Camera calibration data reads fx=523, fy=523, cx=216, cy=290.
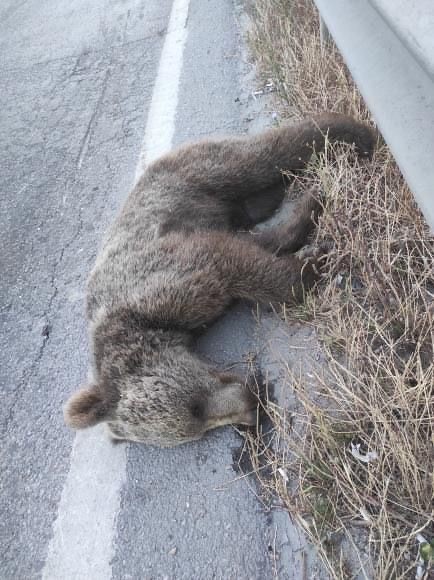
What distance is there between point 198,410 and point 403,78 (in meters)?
1.82

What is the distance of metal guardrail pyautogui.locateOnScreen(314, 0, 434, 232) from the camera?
1.83 meters

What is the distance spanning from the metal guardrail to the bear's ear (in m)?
1.85

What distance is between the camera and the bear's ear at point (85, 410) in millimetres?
2686

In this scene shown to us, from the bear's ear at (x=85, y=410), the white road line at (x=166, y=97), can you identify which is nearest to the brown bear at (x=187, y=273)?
the bear's ear at (x=85, y=410)

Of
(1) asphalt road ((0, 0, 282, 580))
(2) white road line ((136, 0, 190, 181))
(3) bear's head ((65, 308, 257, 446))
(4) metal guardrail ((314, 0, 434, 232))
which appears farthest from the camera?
(2) white road line ((136, 0, 190, 181))

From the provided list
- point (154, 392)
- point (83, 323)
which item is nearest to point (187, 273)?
point (154, 392)

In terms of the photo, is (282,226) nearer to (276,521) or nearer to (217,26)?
(276,521)

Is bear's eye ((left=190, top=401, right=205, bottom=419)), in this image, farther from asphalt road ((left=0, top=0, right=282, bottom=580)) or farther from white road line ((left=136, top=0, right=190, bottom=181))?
white road line ((left=136, top=0, right=190, bottom=181))

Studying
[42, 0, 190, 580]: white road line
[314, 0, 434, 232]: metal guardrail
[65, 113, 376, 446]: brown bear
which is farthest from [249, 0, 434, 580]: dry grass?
[42, 0, 190, 580]: white road line

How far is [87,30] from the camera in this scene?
25.2ft

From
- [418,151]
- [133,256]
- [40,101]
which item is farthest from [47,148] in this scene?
[418,151]

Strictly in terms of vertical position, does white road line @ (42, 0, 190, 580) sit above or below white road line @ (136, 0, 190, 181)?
below

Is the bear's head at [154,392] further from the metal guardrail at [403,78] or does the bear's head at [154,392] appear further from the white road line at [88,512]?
the metal guardrail at [403,78]

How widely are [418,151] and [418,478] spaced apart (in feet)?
3.96
